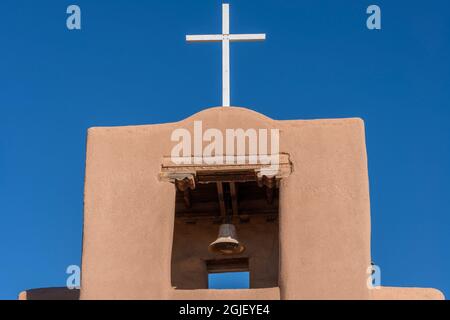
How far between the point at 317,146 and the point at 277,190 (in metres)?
1.51

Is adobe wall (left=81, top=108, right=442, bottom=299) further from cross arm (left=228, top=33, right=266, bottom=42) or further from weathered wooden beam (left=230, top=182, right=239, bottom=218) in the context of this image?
weathered wooden beam (left=230, top=182, right=239, bottom=218)

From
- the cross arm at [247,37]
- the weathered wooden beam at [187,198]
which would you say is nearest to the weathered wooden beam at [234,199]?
the weathered wooden beam at [187,198]

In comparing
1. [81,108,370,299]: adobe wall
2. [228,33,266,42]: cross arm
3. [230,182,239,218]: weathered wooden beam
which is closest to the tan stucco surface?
[81,108,370,299]: adobe wall

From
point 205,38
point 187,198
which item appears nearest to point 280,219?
point 187,198

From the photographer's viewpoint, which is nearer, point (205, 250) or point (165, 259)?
point (165, 259)

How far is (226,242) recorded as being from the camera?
58.3 ft

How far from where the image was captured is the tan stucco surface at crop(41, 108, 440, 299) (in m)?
16.3

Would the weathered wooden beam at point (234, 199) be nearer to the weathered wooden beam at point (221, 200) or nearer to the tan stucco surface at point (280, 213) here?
the weathered wooden beam at point (221, 200)

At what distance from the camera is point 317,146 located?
674 inches
